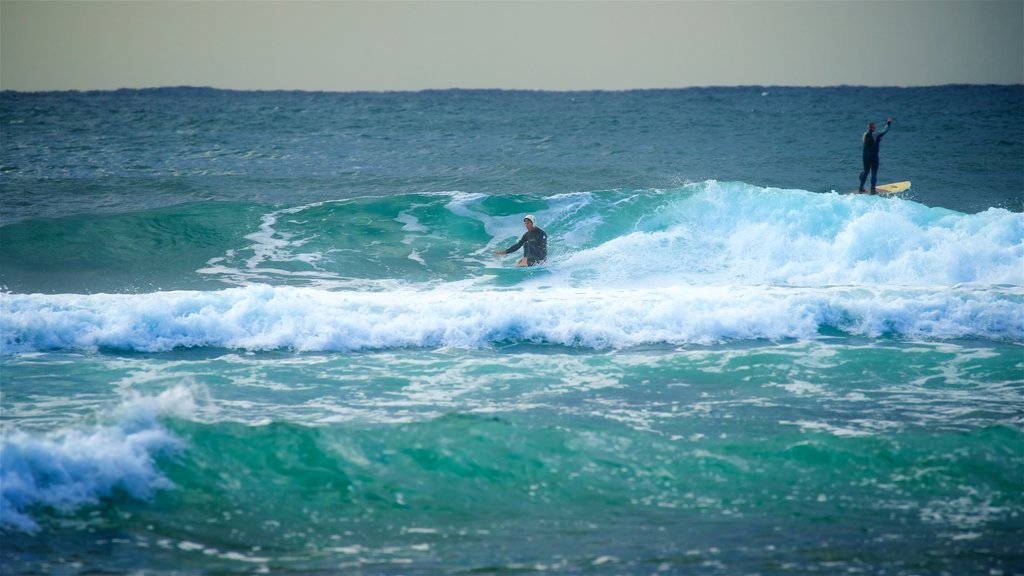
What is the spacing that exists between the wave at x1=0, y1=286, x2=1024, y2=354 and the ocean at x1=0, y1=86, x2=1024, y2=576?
0.16ft

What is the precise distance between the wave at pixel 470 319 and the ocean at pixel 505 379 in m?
0.05

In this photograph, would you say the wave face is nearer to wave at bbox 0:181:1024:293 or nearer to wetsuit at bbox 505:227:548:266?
wave at bbox 0:181:1024:293

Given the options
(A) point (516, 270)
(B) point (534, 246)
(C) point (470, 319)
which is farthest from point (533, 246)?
(C) point (470, 319)

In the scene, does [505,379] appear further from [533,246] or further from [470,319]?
[533,246]

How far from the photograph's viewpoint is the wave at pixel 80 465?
22.4 feet

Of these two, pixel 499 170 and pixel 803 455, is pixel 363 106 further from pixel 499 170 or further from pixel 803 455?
pixel 803 455

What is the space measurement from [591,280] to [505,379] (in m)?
6.33

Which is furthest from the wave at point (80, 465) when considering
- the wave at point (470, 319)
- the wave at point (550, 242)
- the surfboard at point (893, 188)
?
the surfboard at point (893, 188)

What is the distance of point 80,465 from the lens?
280 inches

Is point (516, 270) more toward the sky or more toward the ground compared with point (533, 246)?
more toward the ground

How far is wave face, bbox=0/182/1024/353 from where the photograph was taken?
39.8ft

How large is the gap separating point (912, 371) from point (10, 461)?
878 centimetres

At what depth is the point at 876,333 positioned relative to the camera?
12.3 m

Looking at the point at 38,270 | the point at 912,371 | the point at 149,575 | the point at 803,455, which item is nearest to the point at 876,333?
the point at 912,371
